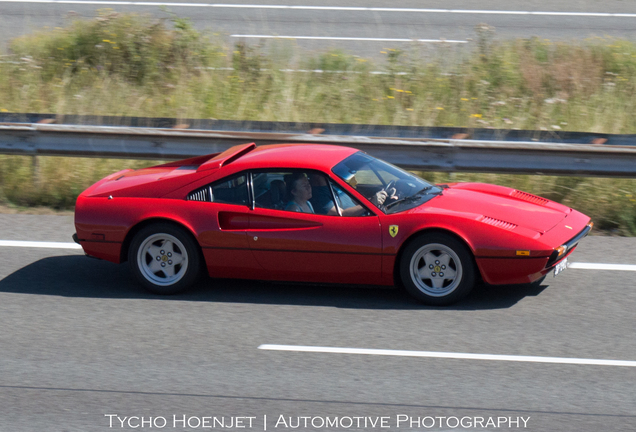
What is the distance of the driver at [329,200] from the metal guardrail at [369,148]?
2701mm

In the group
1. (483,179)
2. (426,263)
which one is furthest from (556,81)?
(426,263)

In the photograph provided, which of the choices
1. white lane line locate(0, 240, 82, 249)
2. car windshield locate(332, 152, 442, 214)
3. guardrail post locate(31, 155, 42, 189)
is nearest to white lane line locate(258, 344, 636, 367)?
car windshield locate(332, 152, 442, 214)

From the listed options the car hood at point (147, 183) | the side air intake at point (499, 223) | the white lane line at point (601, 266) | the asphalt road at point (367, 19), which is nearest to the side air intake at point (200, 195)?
the car hood at point (147, 183)

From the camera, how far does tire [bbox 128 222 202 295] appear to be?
657cm

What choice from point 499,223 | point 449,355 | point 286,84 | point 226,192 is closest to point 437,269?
→ point 499,223

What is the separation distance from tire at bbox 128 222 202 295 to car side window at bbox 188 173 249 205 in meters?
0.34

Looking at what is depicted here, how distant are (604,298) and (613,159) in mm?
2639

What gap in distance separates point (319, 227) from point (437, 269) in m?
1.01

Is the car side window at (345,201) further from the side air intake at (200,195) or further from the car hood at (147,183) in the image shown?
the car hood at (147,183)

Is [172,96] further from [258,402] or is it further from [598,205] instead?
[258,402]

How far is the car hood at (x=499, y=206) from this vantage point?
6320 millimetres

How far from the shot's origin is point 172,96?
A: 12367 millimetres

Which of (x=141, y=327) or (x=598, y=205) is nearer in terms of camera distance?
(x=141, y=327)

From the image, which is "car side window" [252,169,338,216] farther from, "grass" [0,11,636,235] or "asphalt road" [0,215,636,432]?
"grass" [0,11,636,235]
